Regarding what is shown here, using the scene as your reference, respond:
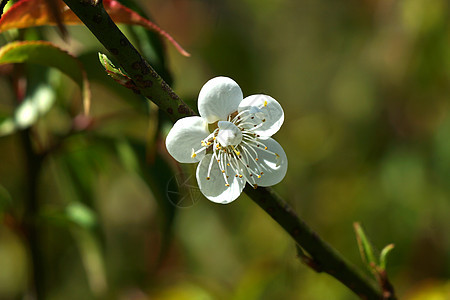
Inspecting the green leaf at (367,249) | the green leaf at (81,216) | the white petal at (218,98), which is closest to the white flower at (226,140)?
the white petal at (218,98)

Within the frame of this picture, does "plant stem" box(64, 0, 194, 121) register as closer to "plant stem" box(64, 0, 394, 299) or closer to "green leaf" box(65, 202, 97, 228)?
"plant stem" box(64, 0, 394, 299)

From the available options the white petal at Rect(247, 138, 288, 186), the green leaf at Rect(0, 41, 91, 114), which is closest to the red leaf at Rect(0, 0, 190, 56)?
the green leaf at Rect(0, 41, 91, 114)

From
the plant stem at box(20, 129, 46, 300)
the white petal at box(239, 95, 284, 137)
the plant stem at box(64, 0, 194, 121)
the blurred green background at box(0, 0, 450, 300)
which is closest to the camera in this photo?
the plant stem at box(64, 0, 194, 121)

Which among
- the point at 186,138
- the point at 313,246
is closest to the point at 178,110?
the point at 186,138

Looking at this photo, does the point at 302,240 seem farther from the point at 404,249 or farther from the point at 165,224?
the point at 404,249

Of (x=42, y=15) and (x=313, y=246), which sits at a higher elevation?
(x=42, y=15)

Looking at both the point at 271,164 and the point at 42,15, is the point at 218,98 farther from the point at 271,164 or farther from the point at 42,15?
the point at 42,15

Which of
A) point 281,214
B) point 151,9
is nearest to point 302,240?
point 281,214
